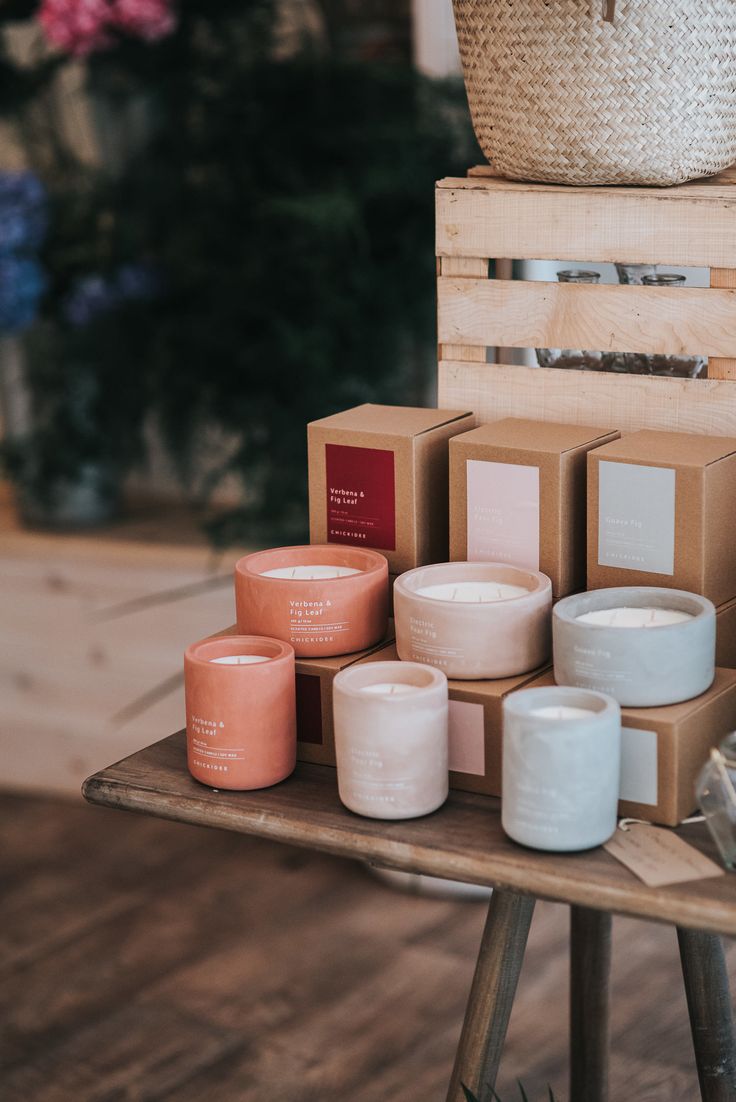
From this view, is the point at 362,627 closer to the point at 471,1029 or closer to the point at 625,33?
the point at 471,1029

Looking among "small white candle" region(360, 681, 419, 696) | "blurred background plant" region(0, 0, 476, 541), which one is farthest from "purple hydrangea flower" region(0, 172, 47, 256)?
"small white candle" region(360, 681, 419, 696)

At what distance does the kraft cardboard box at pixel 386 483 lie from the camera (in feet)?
3.94

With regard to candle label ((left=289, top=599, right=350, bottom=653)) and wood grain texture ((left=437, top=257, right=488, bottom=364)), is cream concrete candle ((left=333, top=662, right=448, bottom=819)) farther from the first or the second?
wood grain texture ((left=437, top=257, right=488, bottom=364))

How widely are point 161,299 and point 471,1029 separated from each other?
5.64ft

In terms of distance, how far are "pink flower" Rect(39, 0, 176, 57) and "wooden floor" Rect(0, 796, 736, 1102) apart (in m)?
1.50

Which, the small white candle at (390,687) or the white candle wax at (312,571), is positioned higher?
the white candle wax at (312,571)

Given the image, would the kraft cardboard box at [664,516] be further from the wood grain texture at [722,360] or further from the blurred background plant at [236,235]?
the blurred background plant at [236,235]

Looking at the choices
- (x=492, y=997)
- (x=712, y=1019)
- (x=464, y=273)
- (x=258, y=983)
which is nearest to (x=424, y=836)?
(x=492, y=997)

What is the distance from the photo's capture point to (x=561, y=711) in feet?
3.22

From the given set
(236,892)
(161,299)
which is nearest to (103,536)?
(161,299)

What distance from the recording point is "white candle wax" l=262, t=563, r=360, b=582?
3.92ft

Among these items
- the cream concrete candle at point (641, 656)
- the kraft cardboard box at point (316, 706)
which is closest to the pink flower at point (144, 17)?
the kraft cardboard box at point (316, 706)

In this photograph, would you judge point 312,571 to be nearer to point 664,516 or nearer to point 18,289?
point 664,516

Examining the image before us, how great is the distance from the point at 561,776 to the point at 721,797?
0.11m
